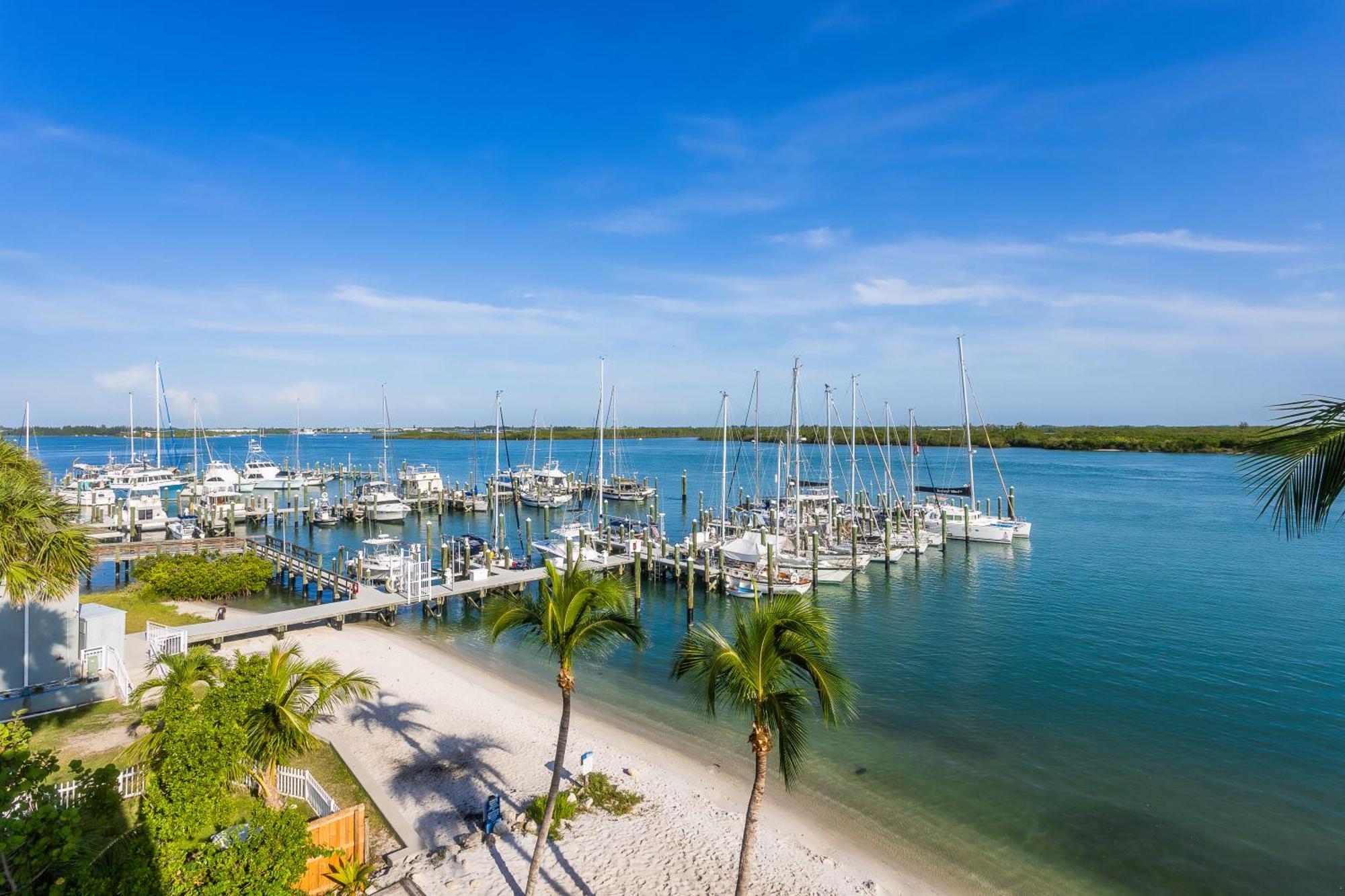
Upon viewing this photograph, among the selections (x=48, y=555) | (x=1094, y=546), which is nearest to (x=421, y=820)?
(x=48, y=555)

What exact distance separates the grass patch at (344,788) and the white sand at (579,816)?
55cm

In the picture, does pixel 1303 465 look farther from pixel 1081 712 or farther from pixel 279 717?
pixel 1081 712

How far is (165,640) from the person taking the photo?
22.7m

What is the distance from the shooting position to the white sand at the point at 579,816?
12914 millimetres

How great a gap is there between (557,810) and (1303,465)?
14.2m

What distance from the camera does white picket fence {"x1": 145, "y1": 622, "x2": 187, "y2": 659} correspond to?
2194 cm

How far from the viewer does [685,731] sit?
2114 centimetres

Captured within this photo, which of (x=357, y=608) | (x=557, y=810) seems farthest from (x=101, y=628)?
(x=557, y=810)

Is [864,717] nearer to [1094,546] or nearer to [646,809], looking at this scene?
→ [646,809]

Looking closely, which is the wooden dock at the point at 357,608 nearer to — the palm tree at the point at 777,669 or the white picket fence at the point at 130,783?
the white picket fence at the point at 130,783

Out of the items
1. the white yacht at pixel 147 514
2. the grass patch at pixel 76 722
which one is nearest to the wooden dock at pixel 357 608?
the grass patch at pixel 76 722

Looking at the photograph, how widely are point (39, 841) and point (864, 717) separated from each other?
20568mm

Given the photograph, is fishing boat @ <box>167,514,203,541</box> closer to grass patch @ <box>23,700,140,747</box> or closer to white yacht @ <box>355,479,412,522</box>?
white yacht @ <box>355,479,412,522</box>

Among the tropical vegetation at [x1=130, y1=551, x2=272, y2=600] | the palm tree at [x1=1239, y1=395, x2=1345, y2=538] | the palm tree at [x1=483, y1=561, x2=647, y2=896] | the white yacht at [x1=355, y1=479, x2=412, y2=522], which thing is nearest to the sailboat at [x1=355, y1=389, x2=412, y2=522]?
the white yacht at [x1=355, y1=479, x2=412, y2=522]
